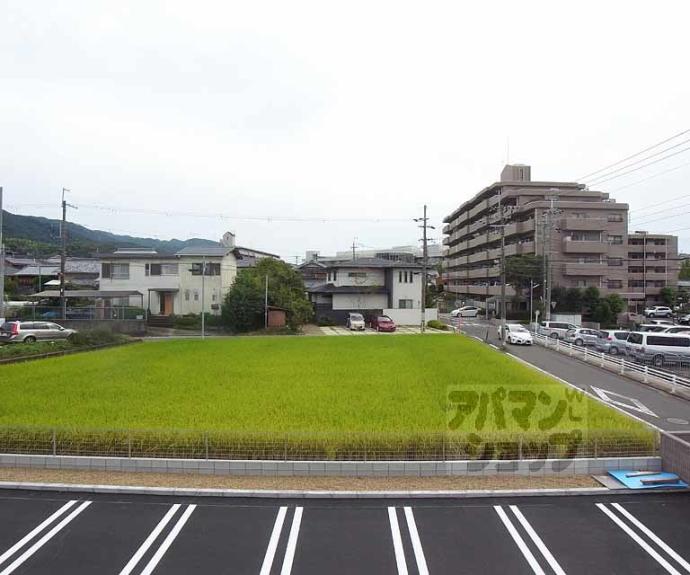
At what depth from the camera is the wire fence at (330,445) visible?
363 inches

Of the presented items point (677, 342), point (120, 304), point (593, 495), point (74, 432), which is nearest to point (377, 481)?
point (593, 495)

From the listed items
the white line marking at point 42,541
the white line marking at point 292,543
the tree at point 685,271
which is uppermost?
the tree at point 685,271

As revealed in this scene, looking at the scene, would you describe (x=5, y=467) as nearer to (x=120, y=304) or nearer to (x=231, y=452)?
(x=231, y=452)

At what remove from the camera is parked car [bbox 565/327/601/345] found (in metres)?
29.2

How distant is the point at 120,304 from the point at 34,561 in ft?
122

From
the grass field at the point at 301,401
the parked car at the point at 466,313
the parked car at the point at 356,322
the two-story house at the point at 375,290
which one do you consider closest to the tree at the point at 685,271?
the parked car at the point at 466,313

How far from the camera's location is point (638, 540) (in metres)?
6.89

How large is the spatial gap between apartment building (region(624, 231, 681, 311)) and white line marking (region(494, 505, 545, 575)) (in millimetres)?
53880

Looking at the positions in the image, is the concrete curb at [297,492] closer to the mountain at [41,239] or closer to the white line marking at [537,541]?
the white line marking at [537,541]

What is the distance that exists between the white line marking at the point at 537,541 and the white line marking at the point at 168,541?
500 cm

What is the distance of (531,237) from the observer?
165 ft

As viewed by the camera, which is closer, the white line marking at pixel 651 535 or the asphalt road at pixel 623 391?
the white line marking at pixel 651 535

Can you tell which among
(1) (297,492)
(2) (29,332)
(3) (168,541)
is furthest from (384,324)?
(3) (168,541)

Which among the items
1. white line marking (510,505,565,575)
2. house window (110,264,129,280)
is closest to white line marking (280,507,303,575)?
white line marking (510,505,565,575)
